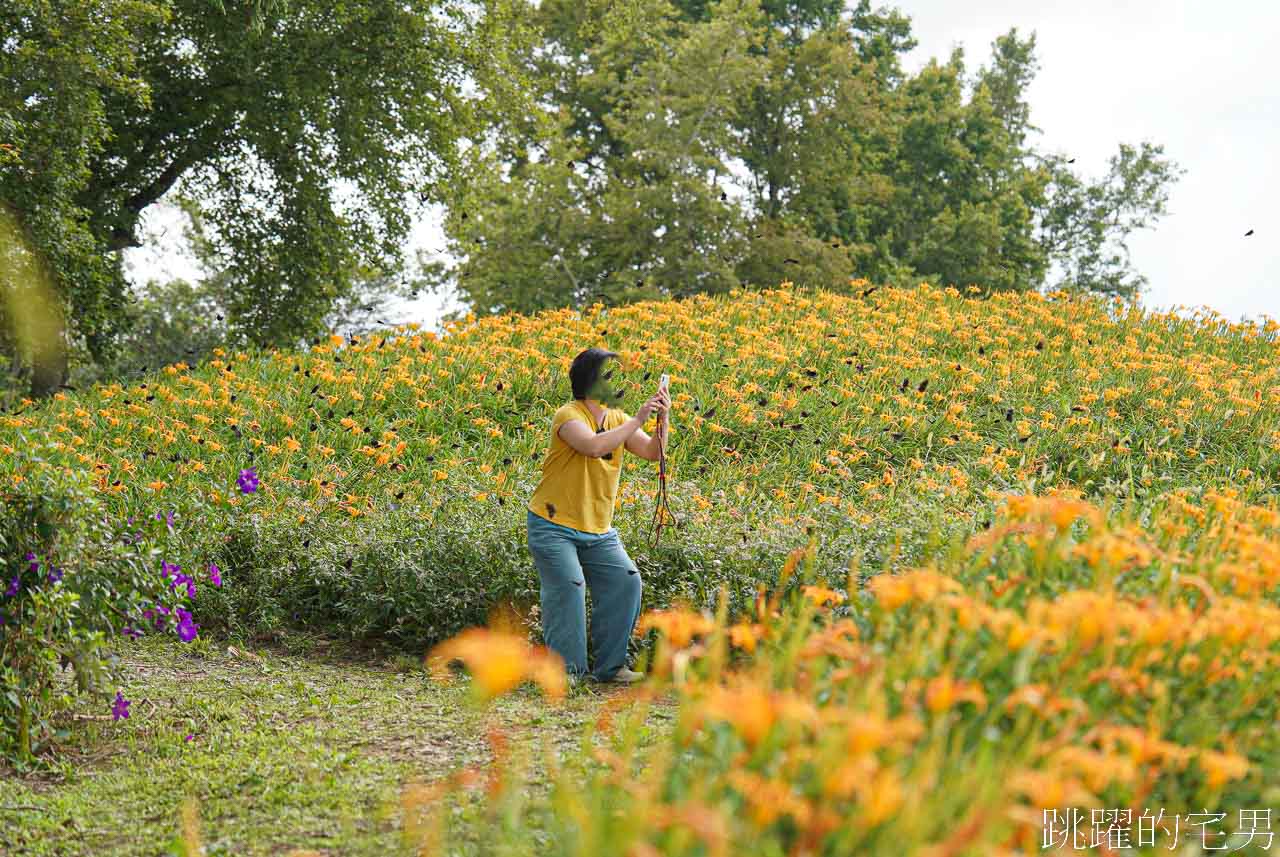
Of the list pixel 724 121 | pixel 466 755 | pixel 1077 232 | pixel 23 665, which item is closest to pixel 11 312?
pixel 23 665

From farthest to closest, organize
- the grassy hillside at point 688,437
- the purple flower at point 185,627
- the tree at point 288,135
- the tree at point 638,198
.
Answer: the tree at point 638,198
the tree at point 288,135
the grassy hillside at point 688,437
the purple flower at point 185,627

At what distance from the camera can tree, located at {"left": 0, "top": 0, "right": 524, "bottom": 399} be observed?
14578mm

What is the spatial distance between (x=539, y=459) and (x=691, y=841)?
6898mm

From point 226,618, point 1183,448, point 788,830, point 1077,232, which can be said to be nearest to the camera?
point 788,830

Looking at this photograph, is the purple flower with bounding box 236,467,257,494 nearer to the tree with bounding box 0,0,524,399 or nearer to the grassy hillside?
the grassy hillside

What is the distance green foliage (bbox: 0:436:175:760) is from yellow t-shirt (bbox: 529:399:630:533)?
170 centimetres

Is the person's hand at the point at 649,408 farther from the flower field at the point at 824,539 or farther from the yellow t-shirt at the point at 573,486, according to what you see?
the flower field at the point at 824,539

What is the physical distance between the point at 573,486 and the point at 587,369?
0.52 meters

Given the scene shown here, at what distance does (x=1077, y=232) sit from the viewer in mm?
28734

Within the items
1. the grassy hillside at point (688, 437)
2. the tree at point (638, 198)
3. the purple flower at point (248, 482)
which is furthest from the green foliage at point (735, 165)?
the purple flower at point (248, 482)

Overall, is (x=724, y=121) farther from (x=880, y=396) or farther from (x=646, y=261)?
(x=880, y=396)

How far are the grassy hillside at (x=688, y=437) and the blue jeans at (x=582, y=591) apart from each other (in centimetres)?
61

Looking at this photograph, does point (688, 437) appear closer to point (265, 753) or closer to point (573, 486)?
point (573, 486)

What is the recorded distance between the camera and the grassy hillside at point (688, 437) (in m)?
6.17
